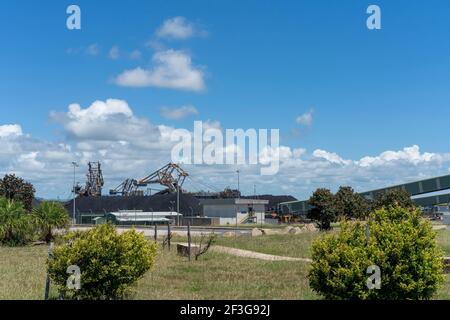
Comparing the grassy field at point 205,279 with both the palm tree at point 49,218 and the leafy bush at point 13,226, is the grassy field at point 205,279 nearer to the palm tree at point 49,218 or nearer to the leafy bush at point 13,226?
the leafy bush at point 13,226

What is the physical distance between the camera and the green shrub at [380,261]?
10234 mm

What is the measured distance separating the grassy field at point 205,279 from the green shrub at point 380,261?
1.98 metres

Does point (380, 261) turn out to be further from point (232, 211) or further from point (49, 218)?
point (232, 211)

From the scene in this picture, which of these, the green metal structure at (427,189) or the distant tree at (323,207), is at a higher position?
the green metal structure at (427,189)

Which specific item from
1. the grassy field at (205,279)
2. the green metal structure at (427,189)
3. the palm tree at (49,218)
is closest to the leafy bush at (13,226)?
the palm tree at (49,218)

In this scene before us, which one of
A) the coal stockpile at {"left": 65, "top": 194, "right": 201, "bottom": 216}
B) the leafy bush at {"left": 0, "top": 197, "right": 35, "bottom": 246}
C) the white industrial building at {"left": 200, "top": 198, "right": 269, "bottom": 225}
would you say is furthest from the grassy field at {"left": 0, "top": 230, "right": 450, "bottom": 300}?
the coal stockpile at {"left": 65, "top": 194, "right": 201, "bottom": 216}

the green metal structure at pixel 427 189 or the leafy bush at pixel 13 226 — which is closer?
the leafy bush at pixel 13 226

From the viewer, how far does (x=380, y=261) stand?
10.4 meters

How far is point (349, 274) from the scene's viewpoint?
10.1 meters
